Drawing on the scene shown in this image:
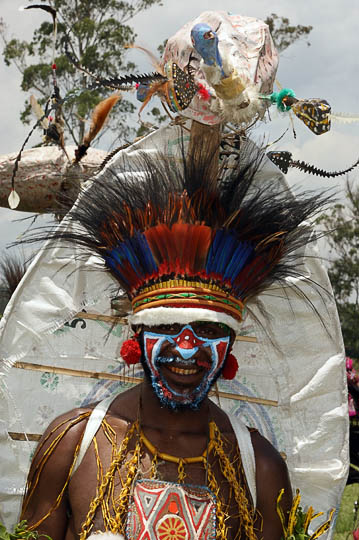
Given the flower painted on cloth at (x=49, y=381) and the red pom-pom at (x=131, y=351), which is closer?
the red pom-pom at (x=131, y=351)

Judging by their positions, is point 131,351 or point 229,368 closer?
point 131,351

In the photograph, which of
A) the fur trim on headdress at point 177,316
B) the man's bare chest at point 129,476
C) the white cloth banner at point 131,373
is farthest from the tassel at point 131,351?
the white cloth banner at point 131,373

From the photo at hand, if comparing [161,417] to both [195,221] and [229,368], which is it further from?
[195,221]

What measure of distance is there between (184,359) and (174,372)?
0.07m

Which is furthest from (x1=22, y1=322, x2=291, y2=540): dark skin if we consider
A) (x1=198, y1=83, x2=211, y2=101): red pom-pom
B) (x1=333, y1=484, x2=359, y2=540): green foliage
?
(x1=333, y1=484, x2=359, y2=540): green foliage

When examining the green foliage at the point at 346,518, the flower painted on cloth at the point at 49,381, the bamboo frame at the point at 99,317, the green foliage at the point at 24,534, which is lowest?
the green foliage at the point at 346,518

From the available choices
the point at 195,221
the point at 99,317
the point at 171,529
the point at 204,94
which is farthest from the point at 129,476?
the point at 204,94

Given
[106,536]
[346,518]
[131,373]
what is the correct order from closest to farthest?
[106,536] → [131,373] → [346,518]

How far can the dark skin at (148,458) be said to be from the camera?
2.48 m

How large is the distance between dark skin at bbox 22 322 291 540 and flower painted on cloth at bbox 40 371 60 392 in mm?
298

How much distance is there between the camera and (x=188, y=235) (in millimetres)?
2410

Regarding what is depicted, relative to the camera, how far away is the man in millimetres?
2410

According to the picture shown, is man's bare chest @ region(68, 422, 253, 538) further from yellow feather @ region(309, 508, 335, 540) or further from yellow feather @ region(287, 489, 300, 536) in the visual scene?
yellow feather @ region(309, 508, 335, 540)

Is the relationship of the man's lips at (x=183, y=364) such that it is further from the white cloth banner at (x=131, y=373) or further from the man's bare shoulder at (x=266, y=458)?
the white cloth banner at (x=131, y=373)
